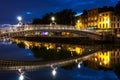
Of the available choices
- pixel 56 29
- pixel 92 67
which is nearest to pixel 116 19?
pixel 56 29

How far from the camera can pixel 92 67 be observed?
113 ft

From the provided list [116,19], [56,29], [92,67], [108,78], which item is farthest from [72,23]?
[108,78]

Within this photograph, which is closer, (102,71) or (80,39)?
(102,71)

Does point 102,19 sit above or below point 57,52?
above

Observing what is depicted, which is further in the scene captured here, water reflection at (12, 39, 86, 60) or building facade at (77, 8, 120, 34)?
building facade at (77, 8, 120, 34)

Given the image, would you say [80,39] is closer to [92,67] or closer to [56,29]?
[56,29]

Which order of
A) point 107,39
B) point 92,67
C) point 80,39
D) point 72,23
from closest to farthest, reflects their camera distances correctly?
point 92,67, point 107,39, point 80,39, point 72,23

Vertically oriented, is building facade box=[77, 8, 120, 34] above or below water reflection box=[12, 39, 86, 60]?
above

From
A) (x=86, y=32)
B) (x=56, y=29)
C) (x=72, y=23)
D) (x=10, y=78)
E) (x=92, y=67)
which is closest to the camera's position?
(x=10, y=78)

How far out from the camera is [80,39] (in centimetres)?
8119

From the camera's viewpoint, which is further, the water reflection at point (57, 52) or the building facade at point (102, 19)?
the building facade at point (102, 19)

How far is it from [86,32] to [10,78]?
40.9 metres

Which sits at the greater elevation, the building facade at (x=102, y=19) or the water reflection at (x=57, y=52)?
the building facade at (x=102, y=19)

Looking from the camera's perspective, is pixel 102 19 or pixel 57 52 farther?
pixel 102 19
